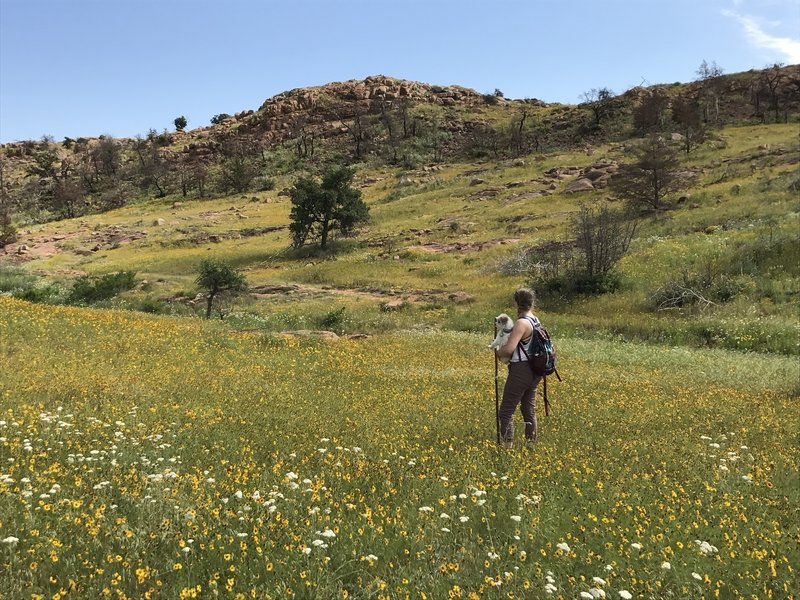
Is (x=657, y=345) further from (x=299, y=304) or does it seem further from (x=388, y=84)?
(x=388, y=84)

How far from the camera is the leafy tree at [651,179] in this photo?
39.9 meters

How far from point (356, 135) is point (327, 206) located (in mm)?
53288

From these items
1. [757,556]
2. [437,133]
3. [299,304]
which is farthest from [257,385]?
[437,133]

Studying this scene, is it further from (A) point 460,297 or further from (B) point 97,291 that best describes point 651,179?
(B) point 97,291

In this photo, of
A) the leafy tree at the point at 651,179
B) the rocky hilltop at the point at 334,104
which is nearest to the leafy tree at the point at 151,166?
the rocky hilltop at the point at 334,104

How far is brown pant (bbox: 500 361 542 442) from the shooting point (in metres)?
6.82

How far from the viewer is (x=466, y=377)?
12273 mm

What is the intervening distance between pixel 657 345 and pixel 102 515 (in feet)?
60.8

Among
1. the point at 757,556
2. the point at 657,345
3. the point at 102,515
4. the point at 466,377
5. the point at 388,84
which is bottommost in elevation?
the point at 657,345

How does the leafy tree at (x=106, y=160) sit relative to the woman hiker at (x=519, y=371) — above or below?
above

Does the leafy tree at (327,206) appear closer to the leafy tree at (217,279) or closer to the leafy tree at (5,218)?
the leafy tree at (217,279)

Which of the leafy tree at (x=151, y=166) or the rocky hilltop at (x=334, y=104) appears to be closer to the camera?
the leafy tree at (x=151, y=166)

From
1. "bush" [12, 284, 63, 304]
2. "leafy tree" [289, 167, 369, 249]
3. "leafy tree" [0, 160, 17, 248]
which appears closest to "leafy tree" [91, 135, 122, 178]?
"leafy tree" [0, 160, 17, 248]

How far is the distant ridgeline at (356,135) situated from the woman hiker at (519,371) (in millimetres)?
63463
